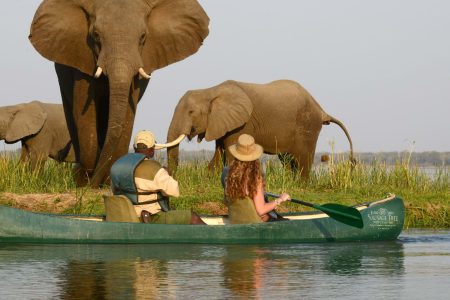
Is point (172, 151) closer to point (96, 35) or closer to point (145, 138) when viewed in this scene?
point (96, 35)

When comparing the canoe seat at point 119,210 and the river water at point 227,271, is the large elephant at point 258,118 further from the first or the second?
the river water at point 227,271

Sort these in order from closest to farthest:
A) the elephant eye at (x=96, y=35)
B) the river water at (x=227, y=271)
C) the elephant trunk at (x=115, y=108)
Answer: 1. the river water at (x=227, y=271)
2. the elephant trunk at (x=115, y=108)
3. the elephant eye at (x=96, y=35)

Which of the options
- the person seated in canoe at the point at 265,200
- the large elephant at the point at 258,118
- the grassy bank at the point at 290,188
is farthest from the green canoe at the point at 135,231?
the large elephant at the point at 258,118

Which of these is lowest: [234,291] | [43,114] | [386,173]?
[234,291]

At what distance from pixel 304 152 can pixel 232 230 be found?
46.3 ft

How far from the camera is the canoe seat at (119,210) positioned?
14234 mm

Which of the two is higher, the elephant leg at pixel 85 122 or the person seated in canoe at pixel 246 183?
the elephant leg at pixel 85 122

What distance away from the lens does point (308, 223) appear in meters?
15.2

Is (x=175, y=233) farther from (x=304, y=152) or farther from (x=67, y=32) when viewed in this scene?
(x=304, y=152)

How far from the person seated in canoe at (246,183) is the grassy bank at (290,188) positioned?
3810mm

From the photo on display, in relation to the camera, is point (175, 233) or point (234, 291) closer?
point (234, 291)

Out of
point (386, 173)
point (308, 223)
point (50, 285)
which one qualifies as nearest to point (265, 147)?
point (386, 173)

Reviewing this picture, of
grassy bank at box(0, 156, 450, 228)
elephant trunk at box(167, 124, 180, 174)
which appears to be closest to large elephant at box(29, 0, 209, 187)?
grassy bank at box(0, 156, 450, 228)

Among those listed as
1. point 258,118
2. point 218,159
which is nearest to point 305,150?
point 258,118
